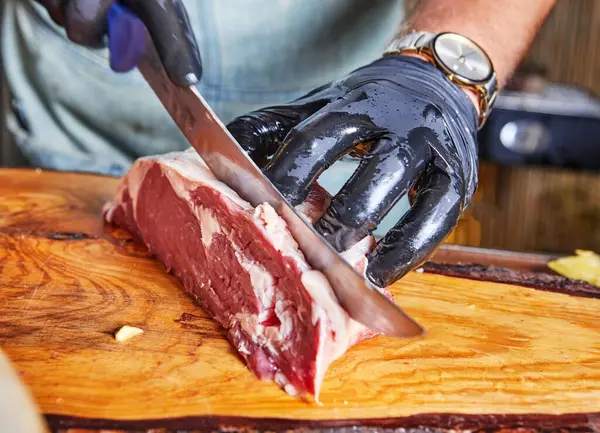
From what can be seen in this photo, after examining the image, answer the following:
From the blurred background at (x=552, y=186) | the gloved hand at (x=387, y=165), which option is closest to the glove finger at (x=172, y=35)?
the gloved hand at (x=387, y=165)

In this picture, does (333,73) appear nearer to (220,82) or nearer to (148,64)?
(220,82)

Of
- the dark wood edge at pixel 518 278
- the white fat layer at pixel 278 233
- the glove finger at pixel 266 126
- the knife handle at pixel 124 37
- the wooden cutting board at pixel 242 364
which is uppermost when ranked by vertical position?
the knife handle at pixel 124 37

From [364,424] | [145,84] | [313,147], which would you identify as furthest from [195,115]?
[145,84]

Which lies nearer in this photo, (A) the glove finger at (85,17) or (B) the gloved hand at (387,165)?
(B) the gloved hand at (387,165)

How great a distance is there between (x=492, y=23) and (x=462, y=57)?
0.24m

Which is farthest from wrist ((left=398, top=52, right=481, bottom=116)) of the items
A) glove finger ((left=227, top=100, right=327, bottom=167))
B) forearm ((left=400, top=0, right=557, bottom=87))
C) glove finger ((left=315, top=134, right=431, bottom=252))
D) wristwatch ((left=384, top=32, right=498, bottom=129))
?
glove finger ((left=315, top=134, right=431, bottom=252))

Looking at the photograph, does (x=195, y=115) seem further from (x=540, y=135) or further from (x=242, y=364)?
(x=540, y=135)

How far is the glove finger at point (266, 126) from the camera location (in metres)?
1.79

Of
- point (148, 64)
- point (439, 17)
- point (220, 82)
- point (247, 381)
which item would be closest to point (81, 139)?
point (220, 82)

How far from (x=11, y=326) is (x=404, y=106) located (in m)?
1.09

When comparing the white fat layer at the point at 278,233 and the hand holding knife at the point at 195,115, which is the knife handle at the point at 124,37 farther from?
the white fat layer at the point at 278,233

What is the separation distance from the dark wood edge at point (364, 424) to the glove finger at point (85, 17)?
3.20ft

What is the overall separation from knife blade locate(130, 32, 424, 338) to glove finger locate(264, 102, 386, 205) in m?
0.05

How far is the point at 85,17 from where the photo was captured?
1627mm
